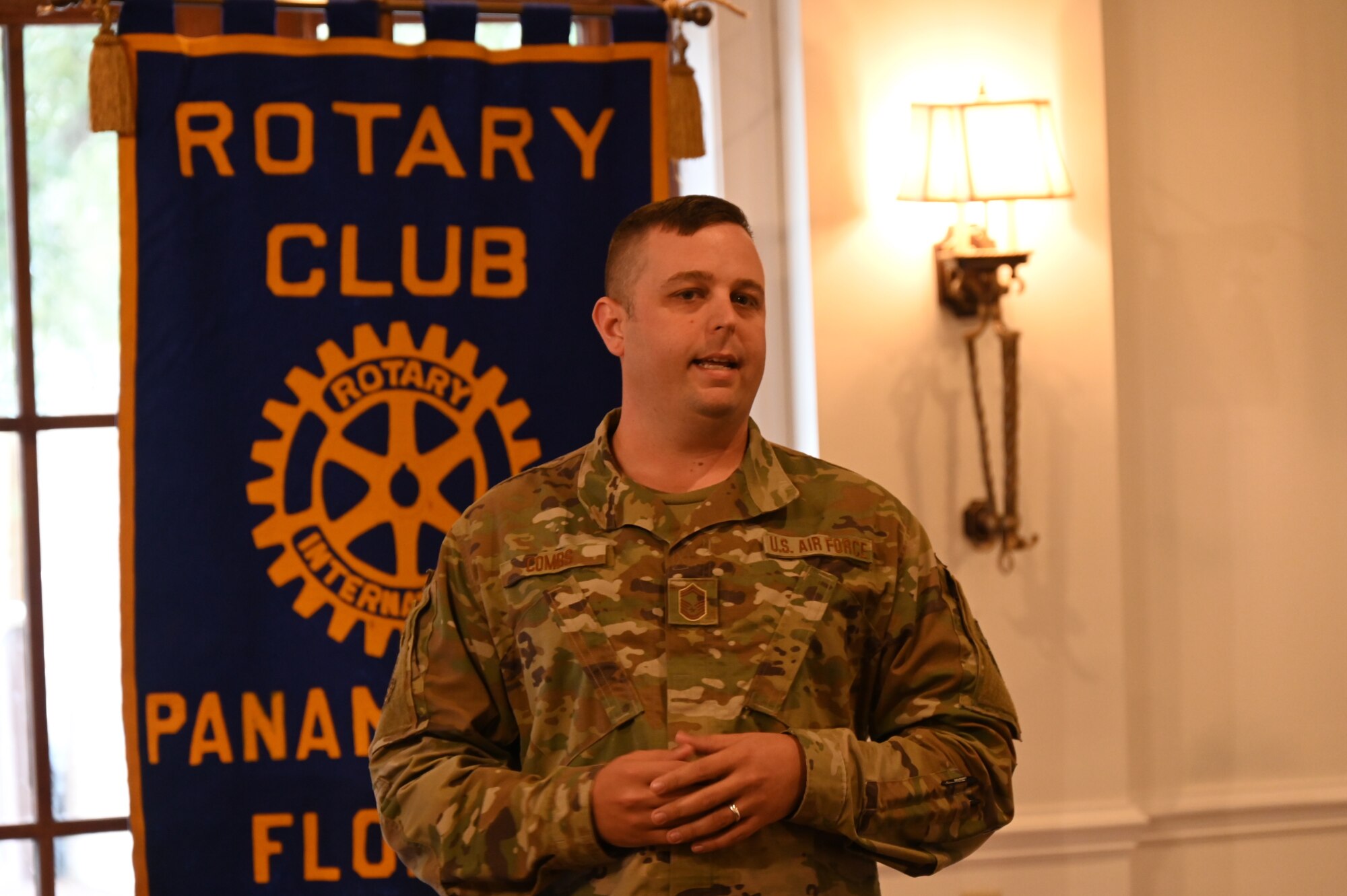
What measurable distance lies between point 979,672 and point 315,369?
1280 mm

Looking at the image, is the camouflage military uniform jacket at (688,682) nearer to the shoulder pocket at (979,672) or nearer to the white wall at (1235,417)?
the shoulder pocket at (979,672)

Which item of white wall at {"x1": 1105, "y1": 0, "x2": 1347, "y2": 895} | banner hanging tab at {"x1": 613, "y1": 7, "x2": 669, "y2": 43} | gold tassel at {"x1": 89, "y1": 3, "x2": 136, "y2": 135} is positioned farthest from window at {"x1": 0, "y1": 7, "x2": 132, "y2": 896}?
white wall at {"x1": 1105, "y1": 0, "x2": 1347, "y2": 895}

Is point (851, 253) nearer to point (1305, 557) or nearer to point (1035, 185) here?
point (1035, 185)

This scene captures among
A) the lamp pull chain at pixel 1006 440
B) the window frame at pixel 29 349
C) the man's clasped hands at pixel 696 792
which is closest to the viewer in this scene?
the man's clasped hands at pixel 696 792

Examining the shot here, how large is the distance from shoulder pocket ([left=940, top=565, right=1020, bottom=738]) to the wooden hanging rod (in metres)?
1.22

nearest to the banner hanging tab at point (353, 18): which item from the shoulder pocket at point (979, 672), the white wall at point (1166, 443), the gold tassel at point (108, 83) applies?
the gold tassel at point (108, 83)

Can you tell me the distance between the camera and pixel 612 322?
58.3 inches

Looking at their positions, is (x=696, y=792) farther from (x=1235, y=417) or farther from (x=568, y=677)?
(x=1235, y=417)

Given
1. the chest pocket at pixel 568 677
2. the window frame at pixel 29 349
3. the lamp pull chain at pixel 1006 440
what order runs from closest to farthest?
the chest pocket at pixel 568 677, the lamp pull chain at pixel 1006 440, the window frame at pixel 29 349

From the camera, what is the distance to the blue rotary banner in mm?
2186

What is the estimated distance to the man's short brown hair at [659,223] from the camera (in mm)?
1424

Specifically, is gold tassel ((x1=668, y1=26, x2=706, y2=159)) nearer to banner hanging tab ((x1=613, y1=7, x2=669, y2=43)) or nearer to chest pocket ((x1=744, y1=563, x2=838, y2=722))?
banner hanging tab ((x1=613, y1=7, x2=669, y2=43))

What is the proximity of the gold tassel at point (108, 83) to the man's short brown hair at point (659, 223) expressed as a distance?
1.08m

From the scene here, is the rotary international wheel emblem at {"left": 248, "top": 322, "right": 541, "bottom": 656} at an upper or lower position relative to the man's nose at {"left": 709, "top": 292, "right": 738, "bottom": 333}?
lower
